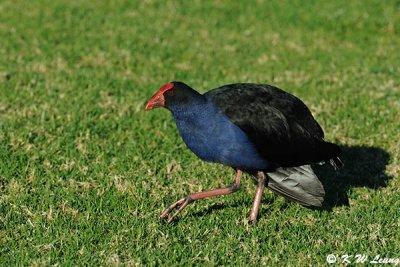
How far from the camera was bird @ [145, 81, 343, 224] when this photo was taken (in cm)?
571

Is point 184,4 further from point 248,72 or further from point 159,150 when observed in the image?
point 159,150

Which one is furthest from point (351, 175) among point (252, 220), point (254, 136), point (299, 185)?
point (254, 136)

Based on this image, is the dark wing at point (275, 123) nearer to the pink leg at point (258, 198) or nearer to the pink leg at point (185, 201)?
the pink leg at point (258, 198)

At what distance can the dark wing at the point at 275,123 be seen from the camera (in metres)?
5.79

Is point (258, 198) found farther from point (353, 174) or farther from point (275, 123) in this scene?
point (353, 174)

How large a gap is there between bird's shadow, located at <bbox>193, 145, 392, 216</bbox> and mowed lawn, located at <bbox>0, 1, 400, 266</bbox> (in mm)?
23

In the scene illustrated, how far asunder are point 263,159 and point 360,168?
6.38 feet

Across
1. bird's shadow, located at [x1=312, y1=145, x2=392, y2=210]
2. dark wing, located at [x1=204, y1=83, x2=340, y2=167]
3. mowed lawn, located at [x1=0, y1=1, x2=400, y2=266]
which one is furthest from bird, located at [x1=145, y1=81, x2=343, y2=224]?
bird's shadow, located at [x1=312, y1=145, x2=392, y2=210]

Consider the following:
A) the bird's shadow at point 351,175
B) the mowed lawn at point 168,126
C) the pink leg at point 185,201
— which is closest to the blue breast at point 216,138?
the pink leg at point 185,201

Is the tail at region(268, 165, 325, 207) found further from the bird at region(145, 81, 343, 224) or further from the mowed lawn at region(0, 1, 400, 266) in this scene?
the mowed lawn at region(0, 1, 400, 266)

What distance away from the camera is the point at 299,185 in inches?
244

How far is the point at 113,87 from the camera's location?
9500 millimetres

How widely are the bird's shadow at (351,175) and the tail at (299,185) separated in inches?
11.2

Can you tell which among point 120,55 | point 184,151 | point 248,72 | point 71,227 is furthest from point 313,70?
point 71,227
